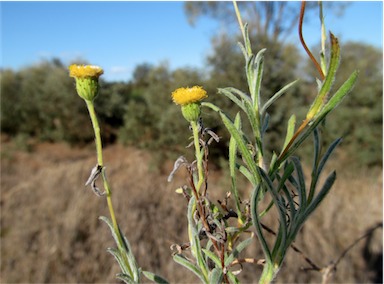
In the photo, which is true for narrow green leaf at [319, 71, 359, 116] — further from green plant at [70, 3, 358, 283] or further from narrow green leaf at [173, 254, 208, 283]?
narrow green leaf at [173, 254, 208, 283]

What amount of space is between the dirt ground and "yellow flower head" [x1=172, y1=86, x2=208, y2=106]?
1.65 m

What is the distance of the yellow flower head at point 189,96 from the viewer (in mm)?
253

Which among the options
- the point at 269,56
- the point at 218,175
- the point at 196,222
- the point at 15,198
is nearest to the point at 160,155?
the point at 218,175

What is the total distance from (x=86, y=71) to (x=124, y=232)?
2145 millimetres

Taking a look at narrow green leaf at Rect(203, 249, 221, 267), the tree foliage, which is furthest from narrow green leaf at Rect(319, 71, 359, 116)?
the tree foliage

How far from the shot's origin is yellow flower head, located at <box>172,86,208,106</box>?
0.25 metres

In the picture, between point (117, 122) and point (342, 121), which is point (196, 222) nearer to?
point (342, 121)

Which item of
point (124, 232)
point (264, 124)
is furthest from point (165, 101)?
point (264, 124)

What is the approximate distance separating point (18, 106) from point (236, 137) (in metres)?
6.03

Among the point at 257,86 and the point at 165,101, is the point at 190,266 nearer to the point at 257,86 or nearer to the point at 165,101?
the point at 257,86

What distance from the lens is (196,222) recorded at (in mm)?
251

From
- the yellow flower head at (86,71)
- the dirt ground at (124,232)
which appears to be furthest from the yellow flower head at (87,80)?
the dirt ground at (124,232)

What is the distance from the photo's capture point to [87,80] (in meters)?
0.25

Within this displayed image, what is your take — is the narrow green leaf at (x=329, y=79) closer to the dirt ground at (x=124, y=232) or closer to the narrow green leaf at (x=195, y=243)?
the narrow green leaf at (x=195, y=243)
